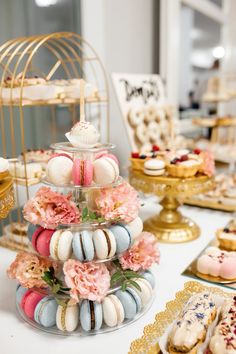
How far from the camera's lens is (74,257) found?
2.60 ft

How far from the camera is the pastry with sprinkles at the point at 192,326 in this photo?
0.69m

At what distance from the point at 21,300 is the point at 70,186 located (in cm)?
29

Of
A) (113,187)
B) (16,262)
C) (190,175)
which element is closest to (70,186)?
(113,187)

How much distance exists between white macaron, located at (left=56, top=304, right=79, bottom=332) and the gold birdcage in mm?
446

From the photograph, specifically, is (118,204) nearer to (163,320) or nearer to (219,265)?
(163,320)

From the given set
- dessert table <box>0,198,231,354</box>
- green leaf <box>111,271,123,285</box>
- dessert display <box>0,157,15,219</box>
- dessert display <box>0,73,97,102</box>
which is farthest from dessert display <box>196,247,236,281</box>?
dessert display <box>0,73,97,102</box>

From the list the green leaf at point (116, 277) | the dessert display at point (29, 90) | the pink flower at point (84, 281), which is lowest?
the green leaf at point (116, 277)

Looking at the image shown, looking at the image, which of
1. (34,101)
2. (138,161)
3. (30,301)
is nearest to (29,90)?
(34,101)

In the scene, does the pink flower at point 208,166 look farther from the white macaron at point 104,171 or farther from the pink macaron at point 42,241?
the pink macaron at point 42,241

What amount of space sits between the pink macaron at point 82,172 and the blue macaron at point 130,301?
0.26 metres

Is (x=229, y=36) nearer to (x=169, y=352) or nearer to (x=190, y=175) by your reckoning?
(x=190, y=175)

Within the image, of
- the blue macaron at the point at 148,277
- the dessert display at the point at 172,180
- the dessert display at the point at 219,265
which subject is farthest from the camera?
the dessert display at the point at 172,180

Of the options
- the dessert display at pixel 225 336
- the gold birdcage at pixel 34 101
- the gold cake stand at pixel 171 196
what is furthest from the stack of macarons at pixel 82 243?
the gold cake stand at pixel 171 196

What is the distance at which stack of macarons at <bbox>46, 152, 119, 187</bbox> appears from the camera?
0.80 m
